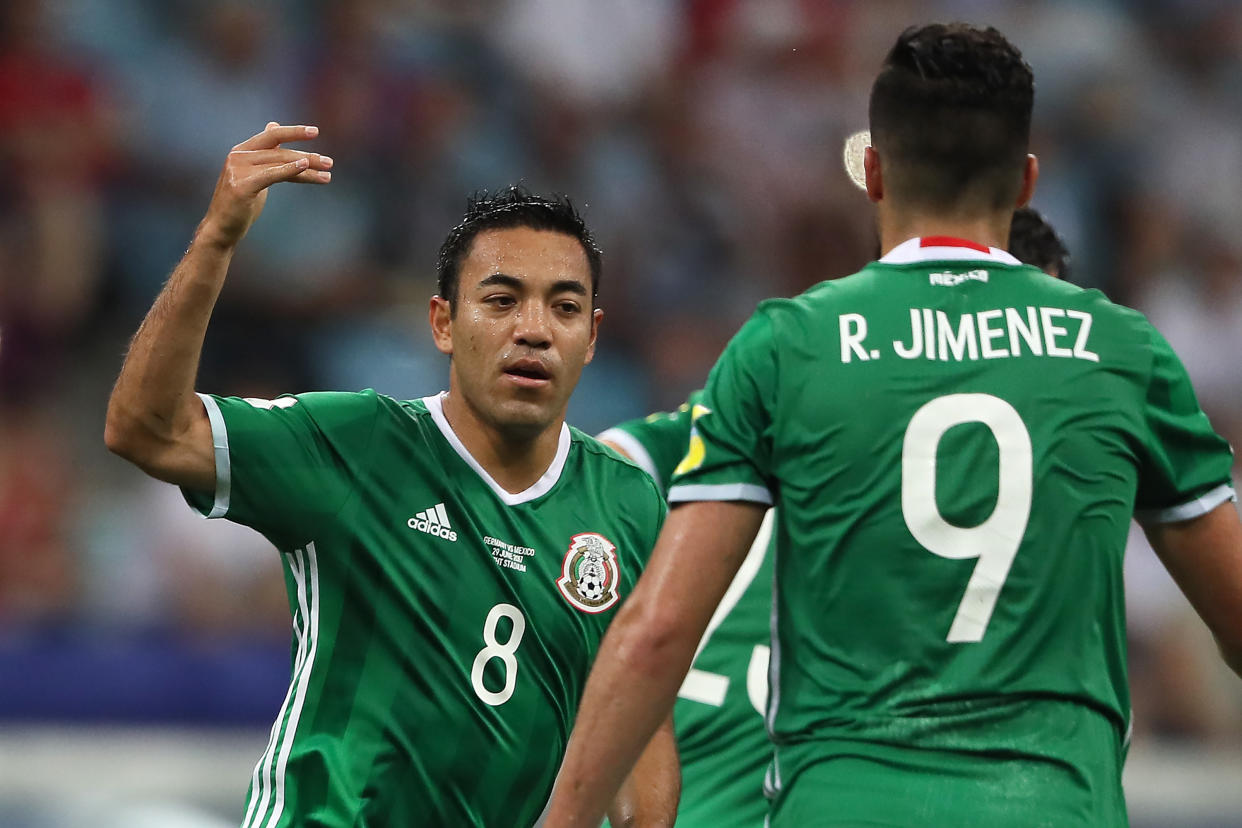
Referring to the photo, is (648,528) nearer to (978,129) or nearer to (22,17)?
(978,129)

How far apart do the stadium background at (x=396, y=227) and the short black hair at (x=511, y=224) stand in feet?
11.7

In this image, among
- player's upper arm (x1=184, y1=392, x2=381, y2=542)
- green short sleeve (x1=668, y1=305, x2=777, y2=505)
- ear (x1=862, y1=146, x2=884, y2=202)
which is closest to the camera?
green short sleeve (x1=668, y1=305, x2=777, y2=505)

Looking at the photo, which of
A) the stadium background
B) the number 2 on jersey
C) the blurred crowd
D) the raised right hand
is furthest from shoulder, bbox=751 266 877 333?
the blurred crowd

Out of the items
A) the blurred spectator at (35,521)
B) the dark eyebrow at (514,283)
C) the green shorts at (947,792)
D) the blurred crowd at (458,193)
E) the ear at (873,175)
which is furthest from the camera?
the blurred crowd at (458,193)

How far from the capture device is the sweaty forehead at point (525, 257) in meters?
4.37

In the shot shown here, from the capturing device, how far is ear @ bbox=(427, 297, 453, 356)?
4477 millimetres

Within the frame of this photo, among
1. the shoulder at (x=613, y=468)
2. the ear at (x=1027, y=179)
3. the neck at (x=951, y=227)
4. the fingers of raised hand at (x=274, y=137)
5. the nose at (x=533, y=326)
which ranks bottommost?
the shoulder at (x=613, y=468)

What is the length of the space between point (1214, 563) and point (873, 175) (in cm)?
98

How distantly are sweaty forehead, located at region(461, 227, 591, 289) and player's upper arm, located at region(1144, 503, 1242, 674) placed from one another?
5.90ft

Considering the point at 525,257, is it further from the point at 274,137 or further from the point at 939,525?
the point at 939,525

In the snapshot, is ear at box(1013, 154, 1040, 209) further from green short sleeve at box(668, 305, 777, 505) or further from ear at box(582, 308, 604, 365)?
ear at box(582, 308, 604, 365)

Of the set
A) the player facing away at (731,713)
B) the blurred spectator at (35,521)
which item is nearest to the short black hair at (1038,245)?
the player facing away at (731,713)

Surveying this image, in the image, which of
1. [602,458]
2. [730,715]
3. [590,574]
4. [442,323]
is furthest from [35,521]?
[590,574]

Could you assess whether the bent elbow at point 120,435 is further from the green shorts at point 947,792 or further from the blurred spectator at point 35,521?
the blurred spectator at point 35,521
